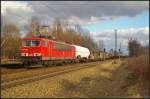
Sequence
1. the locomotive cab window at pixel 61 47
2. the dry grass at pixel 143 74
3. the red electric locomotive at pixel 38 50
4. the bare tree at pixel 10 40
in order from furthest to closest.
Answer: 1. the bare tree at pixel 10 40
2. the locomotive cab window at pixel 61 47
3. the red electric locomotive at pixel 38 50
4. the dry grass at pixel 143 74

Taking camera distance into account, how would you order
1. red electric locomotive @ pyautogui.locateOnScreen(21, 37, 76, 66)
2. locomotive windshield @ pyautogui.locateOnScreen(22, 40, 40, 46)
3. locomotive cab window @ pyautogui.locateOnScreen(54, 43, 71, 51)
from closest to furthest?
red electric locomotive @ pyautogui.locateOnScreen(21, 37, 76, 66)
locomotive windshield @ pyautogui.locateOnScreen(22, 40, 40, 46)
locomotive cab window @ pyautogui.locateOnScreen(54, 43, 71, 51)

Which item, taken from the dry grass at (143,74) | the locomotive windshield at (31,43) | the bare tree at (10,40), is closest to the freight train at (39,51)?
the locomotive windshield at (31,43)

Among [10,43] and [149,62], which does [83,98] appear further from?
[10,43]

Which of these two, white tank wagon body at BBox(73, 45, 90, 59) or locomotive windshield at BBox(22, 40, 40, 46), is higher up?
locomotive windshield at BBox(22, 40, 40, 46)

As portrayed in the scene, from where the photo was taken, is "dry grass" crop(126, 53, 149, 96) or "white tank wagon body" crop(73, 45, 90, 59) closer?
"dry grass" crop(126, 53, 149, 96)

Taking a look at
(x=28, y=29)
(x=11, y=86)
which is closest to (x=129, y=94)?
(x=11, y=86)

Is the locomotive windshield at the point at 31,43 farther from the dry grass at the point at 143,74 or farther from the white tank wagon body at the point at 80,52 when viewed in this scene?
the white tank wagon body at the point at 80,52

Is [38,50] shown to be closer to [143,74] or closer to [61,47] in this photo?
[61,47]

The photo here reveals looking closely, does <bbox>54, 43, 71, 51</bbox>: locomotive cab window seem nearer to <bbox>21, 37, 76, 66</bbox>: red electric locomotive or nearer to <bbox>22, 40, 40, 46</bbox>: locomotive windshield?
<bbox>21, 37, 76, 66</bbox>: red electric locomotive

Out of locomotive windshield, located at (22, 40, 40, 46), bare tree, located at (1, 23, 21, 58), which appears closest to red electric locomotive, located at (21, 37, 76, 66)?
locomotive windshield, located at (22, 40, 40, 46)

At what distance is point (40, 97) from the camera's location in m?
15.5

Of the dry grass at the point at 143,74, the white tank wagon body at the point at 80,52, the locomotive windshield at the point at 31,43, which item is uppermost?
the locomotive windshield at the point at 31,43

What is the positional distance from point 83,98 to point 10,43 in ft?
227

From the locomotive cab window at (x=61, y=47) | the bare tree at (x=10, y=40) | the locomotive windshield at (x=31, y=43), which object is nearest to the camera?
the locomotive windshield at (x=31, y=43)
